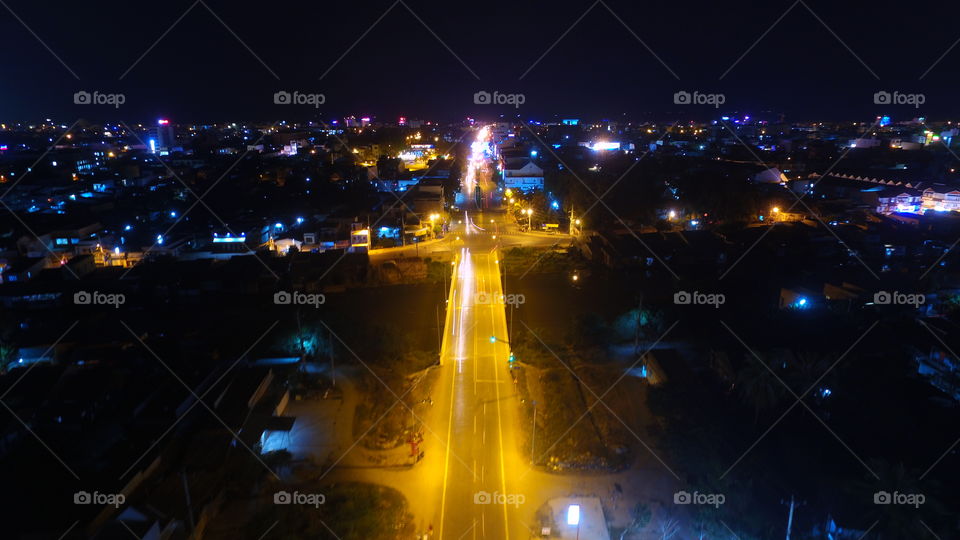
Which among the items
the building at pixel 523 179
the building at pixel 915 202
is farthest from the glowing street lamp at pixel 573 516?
the building at pixel 523 179

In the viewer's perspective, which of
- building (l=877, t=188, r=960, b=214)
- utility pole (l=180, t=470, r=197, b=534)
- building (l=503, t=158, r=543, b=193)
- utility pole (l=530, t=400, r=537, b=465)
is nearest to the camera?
utility pole (l=180, t=470, r=197, b=534)

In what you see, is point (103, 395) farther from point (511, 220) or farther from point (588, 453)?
point (511, 220)

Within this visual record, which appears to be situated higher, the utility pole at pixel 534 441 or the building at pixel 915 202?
the building at pixel 915 202

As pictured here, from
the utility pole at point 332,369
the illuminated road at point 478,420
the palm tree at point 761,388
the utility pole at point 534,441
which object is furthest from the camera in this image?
the utility pole at point 332,369

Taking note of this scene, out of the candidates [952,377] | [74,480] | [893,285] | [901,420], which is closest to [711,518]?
[901,420]

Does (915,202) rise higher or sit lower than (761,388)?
higher

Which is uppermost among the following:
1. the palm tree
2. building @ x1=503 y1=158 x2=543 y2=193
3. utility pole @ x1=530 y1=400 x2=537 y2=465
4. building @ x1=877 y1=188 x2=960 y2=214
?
building @ x1=503 y1=158 x2=543 y2=193

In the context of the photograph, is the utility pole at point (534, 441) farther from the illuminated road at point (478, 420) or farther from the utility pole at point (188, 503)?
the utility pole at point (188, 503)

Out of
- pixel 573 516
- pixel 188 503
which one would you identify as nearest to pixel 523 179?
pixel 573 516

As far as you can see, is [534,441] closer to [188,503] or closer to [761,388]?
[761,388]

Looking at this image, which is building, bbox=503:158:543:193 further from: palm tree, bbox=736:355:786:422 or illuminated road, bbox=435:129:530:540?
palm tree, bbox=736:355:786:422

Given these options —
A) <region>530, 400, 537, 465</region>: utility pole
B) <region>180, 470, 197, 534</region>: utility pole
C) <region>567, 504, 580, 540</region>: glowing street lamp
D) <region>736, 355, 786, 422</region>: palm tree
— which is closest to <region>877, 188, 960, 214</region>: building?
<region>736, 355, 786, 422</region>: palm tree
